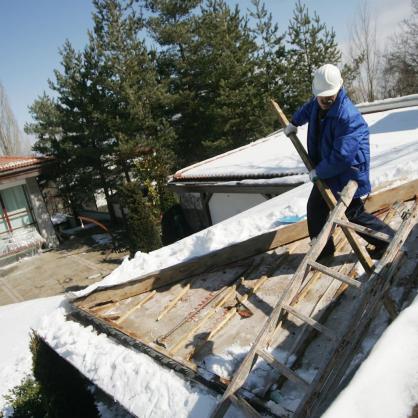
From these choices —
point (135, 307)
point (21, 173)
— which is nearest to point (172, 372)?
point (135, 307)

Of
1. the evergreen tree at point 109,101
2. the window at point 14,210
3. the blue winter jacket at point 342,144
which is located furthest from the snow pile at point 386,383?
the window at point 14,210

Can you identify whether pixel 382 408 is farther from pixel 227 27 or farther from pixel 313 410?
pixel 227 27

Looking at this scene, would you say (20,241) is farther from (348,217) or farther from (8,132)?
(8,132)

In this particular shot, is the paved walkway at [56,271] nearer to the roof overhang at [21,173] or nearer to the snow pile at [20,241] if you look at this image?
the snow pile at [20,241]

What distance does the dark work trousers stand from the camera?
3383mm

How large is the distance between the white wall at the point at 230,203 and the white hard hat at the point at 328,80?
7712 mm

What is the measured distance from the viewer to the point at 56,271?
14.7 meters

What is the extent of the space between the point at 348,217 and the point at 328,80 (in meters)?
1.22

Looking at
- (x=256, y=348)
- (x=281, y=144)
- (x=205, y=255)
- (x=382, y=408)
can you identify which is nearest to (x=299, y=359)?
(x=256, y=348)

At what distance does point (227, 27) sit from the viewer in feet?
62.5

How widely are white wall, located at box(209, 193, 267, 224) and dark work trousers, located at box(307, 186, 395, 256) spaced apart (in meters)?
6.94

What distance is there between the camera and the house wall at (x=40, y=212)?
18.1 meters

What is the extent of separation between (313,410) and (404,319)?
76cm

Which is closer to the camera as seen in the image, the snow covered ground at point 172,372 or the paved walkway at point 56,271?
the snow covered ground at point 172,372
